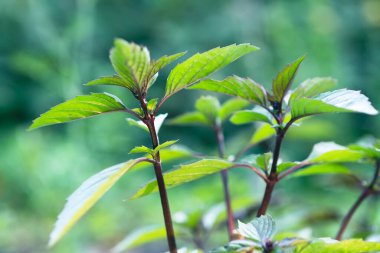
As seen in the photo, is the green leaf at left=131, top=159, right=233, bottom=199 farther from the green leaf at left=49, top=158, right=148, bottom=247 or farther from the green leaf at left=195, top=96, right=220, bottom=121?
the green leaf at left=195, top=96, right=220, bottom=121

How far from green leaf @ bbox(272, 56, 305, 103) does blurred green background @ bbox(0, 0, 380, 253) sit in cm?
186

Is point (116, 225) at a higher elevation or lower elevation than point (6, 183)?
lower

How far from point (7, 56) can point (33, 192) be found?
160cm

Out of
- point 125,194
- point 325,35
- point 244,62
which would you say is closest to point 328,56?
point 325,35

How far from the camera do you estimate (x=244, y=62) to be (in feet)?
12.2

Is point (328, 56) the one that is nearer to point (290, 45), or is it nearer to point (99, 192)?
point (290, 45)

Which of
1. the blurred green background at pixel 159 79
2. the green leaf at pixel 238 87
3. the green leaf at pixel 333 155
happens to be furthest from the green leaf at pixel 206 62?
the blurred green background at pixel 159 79

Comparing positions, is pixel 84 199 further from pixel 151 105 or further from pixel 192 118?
pixel 192 118

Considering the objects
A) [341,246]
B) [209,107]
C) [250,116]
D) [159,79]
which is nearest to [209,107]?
[209,107]

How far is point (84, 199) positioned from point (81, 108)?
8cm

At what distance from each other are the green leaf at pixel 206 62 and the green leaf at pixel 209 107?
159 millimetres

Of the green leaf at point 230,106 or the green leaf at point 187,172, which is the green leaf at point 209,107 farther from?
the green leaf at point 187,172

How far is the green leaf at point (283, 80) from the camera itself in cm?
37

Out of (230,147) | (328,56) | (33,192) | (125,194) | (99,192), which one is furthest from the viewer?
(328,56)
